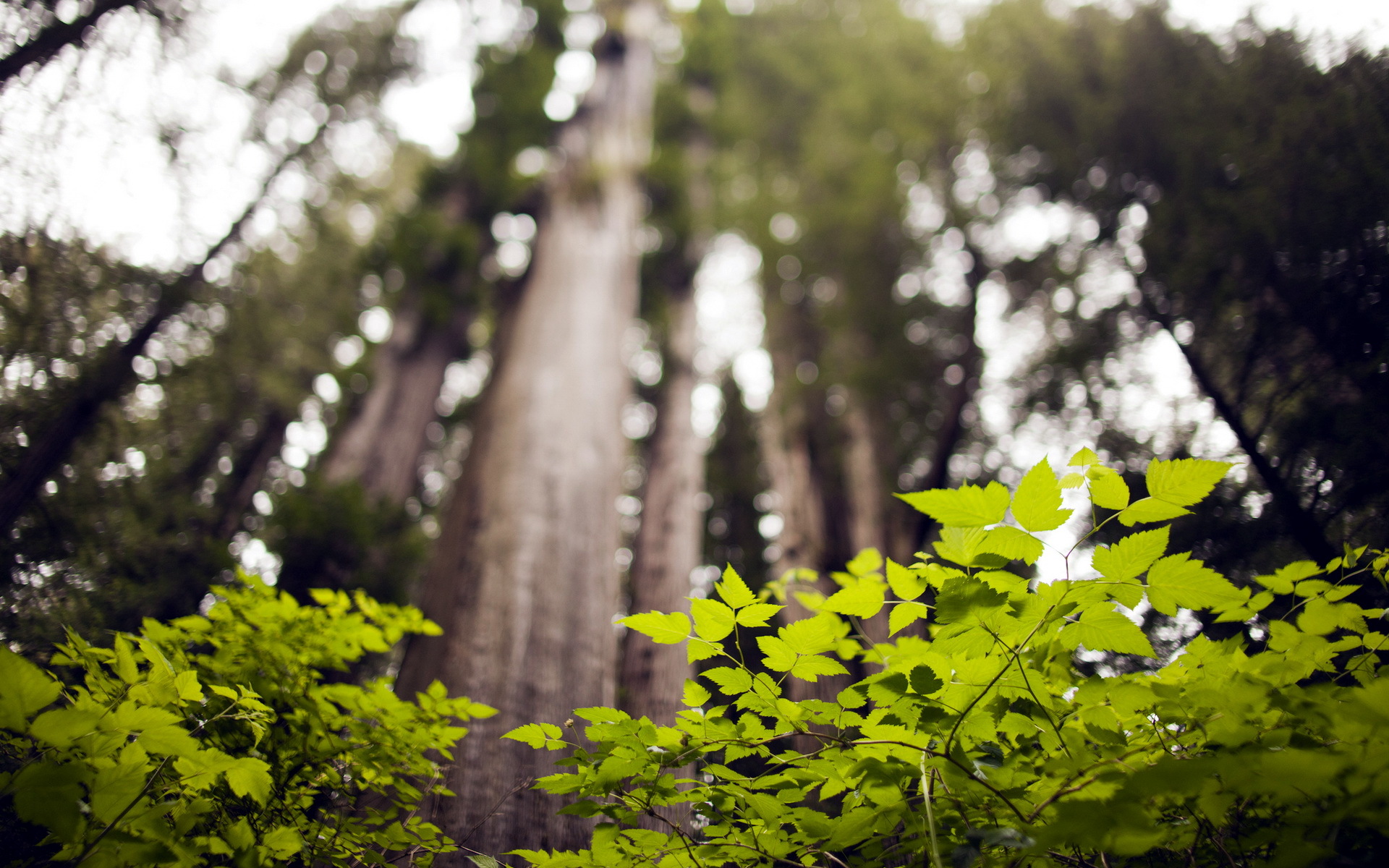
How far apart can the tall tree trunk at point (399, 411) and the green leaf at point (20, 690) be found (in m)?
2.89

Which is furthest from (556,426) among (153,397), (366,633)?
(153,397)

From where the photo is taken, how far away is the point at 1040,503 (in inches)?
35.8

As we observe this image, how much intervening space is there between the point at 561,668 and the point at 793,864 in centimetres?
138

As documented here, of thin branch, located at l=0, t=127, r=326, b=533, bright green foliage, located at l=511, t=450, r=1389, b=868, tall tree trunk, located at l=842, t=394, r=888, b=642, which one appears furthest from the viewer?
tall tree trunk, located at l=842, t=394, r=888, b=642

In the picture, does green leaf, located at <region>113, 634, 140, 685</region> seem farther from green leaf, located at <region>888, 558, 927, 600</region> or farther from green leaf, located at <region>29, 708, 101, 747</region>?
green leaf, located at <region>888, 558, 927, 600</region>

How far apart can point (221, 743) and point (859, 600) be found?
1232mm

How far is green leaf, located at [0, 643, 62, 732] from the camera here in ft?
2.39

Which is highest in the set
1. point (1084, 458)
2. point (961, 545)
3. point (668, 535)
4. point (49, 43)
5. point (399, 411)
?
point (399, 411)

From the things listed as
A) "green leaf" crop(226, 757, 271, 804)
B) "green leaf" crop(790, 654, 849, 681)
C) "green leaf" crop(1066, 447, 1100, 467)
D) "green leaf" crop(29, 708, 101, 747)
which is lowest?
"green leaf" crop(226, 757, 271, 804)

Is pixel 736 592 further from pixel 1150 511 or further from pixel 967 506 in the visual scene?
pixel 1150 511

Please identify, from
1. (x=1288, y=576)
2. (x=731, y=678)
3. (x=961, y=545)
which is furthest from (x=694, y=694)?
(x=1288, y=576)

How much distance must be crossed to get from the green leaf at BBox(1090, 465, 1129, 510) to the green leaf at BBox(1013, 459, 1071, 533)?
6 cm

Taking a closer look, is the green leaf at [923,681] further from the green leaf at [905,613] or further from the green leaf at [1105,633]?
the green leaf at [1105,633]

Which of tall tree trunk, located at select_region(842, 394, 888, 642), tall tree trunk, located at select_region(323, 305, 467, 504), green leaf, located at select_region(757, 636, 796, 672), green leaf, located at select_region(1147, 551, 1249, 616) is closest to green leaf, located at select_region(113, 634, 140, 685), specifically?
green leaf, located at select_region(757, 636, 796, 672)
